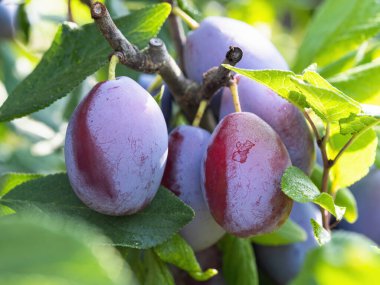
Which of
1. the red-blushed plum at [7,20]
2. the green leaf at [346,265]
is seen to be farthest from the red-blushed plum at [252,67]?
the red-blushed plum at [7,20]

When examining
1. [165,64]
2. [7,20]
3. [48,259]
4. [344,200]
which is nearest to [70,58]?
[165,64]

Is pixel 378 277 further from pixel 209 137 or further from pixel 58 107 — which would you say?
pixel 58 107

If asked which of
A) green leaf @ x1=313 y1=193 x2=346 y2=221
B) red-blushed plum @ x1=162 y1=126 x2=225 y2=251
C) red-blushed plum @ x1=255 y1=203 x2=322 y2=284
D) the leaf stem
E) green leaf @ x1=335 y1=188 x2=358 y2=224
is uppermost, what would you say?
the leaf stem

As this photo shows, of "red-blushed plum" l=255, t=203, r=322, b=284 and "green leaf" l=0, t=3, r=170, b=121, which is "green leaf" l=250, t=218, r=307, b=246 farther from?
"green leaf" l=0, t=3, r=170, b=121

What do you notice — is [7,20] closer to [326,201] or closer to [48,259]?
[326,201]

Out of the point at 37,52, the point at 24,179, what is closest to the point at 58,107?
the point at 37,52

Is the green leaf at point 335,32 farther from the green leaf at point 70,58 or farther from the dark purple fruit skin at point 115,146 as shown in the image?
the dark purple fruit skin at point 115,146

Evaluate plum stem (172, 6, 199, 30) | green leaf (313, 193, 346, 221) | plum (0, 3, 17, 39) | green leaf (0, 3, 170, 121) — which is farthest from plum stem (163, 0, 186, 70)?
plum (0, 3, 17, 39)
